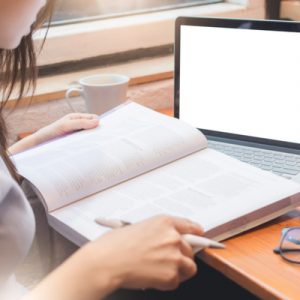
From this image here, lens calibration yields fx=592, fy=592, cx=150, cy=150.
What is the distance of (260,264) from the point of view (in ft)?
2.57

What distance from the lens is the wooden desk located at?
734 millimetres

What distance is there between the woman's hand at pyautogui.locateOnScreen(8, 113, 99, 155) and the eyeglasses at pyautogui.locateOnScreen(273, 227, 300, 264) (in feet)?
1.42

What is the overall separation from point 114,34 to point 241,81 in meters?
0.50

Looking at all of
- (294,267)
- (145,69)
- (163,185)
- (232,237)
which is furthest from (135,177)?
(145,69)

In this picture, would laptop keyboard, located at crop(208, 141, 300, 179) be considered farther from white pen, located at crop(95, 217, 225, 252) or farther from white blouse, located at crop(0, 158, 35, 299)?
white blouse, located at crop(0, 158, 35, 299)

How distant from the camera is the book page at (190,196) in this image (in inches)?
33.0

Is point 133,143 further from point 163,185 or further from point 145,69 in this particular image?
point 145,69

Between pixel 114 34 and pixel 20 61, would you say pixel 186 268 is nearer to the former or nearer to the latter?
pixel 20 61

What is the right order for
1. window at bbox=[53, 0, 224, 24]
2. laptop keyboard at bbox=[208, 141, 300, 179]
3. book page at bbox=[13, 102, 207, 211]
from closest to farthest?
book page at bbox=[13, 102, 207, 211] < laptop keyboard at bbox=[208, 141, 300, 179] < window at bbox=[53, 0, 224, 24]

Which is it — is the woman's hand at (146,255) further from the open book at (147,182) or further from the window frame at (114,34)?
the window frame at (114,34)

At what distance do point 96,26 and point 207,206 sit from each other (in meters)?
0.82

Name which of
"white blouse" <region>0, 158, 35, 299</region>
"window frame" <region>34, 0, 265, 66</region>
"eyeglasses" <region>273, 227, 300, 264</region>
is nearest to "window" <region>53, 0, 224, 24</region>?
"window frame" <region>34, 0, 265, 66</region>

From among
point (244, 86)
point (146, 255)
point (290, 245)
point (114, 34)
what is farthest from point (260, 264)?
point (114, 34)

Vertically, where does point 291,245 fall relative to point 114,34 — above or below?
below
